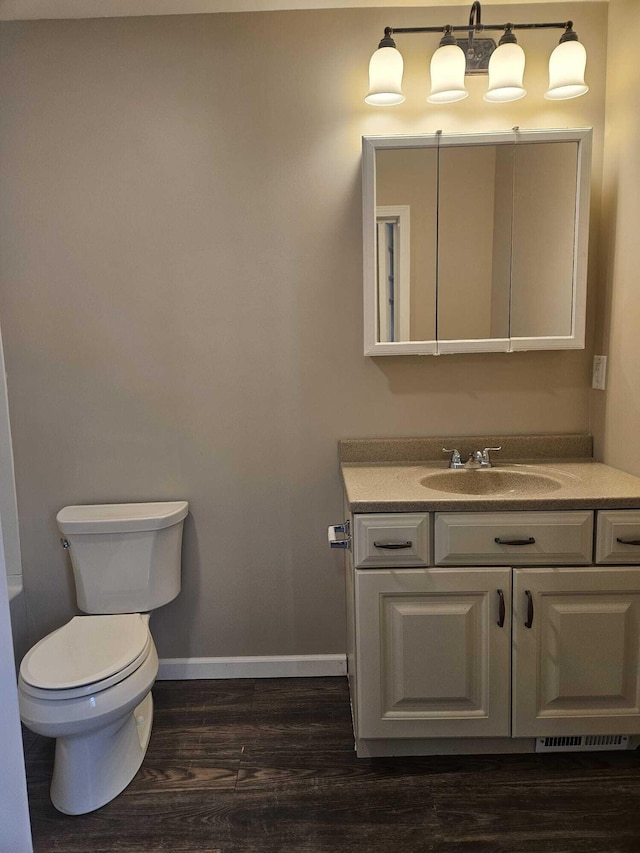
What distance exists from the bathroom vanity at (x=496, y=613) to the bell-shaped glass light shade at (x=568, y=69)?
1.29m

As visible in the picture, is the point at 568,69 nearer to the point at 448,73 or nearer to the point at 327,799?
the point at 448,73

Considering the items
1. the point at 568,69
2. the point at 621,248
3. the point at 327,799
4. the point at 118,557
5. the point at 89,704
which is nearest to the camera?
the point at 89,704

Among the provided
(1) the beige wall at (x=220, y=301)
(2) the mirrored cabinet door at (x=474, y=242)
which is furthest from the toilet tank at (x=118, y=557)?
(2) the mirrored cabinet door at (x=474, y=242)

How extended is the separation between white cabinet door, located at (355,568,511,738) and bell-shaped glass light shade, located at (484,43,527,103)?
5.08 feet

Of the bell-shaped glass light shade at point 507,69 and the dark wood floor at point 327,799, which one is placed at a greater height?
the bell-shaped glass light shade at point 507,69

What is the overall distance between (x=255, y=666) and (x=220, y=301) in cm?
143

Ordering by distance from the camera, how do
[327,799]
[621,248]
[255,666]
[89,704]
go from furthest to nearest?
[255,666]
[621,248]
[327,799]
[89,704]

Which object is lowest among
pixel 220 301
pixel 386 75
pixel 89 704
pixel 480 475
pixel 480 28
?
pixel 89 704

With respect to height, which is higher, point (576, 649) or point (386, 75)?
point (386, 75)

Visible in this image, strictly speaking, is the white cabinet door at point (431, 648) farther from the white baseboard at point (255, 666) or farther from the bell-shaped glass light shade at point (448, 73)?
the bell-shaped glass light shade at point (448, 73)

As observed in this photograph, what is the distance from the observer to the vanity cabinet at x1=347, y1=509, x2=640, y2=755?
1918mm

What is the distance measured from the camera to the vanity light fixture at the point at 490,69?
6.79ft

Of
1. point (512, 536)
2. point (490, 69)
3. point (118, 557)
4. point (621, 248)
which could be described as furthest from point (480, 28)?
point (118, 557)

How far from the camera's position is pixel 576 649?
195 centimetres
